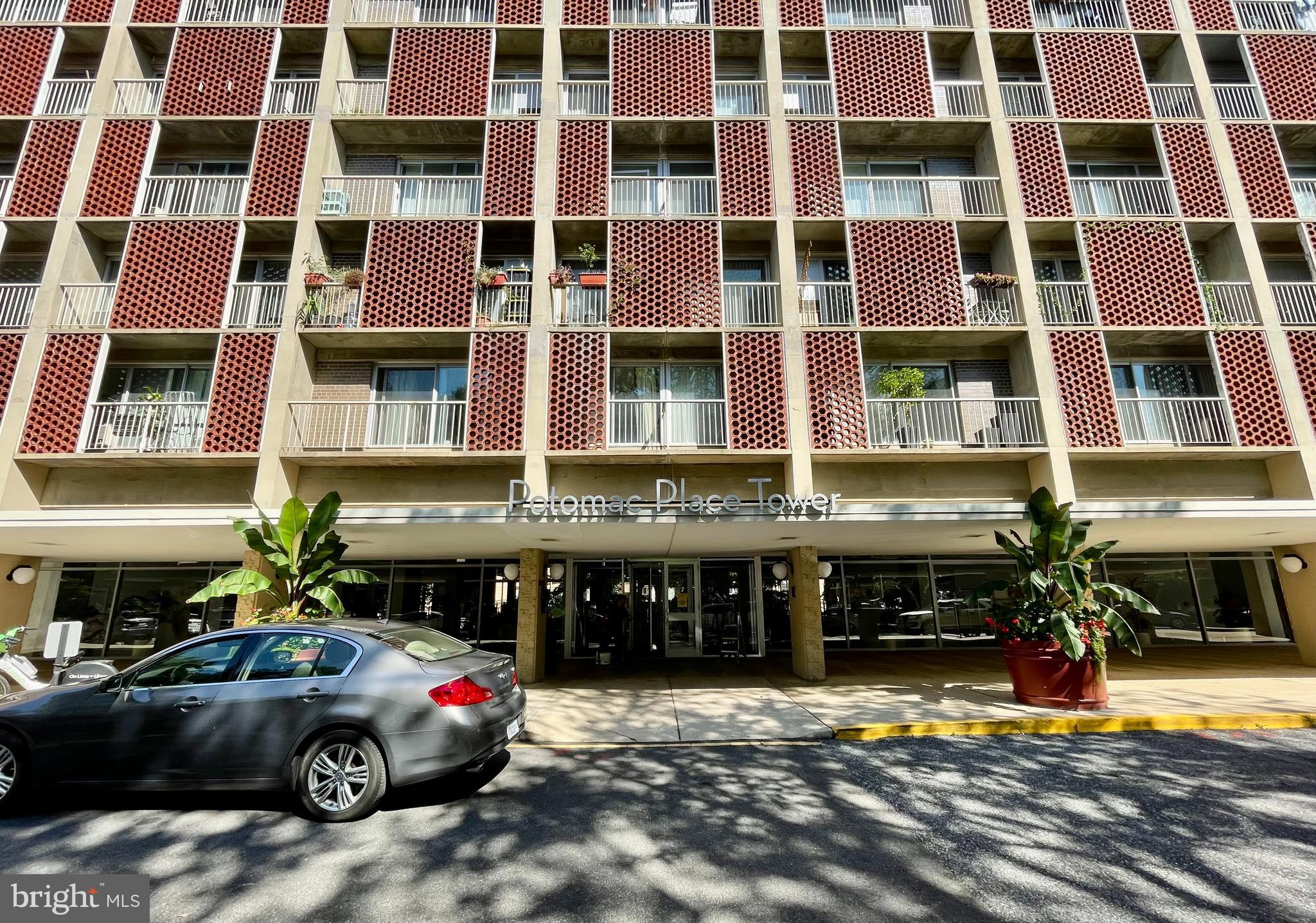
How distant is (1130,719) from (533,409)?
10.9 metres

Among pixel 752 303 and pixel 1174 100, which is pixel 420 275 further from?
pixel 1174 100

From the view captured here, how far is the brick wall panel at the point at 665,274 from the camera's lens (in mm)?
12898

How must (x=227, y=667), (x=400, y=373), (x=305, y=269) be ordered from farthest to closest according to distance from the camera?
(x=400, y=373), (x=305, y=269), (x=227, y=667)

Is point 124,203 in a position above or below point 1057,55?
below

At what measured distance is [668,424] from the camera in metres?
12.8

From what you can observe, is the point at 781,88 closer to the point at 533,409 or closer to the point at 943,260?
the point at 943,260

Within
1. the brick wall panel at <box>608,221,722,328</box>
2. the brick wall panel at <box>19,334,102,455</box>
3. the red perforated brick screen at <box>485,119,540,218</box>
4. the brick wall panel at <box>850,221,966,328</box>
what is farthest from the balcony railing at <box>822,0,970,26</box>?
the brick wall panel at <box>19,334,102,455</box>

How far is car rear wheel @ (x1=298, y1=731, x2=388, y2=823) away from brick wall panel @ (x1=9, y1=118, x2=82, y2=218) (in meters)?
15.4

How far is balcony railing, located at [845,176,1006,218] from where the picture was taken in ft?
46.3

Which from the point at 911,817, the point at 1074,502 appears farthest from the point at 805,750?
the point at 1074,502

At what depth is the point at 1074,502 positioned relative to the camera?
10625 millimetres

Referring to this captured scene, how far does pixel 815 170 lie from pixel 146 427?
15660 mm

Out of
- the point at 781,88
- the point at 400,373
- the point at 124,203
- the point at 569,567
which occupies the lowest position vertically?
the point at 569,567

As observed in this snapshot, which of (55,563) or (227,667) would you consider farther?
(55,563)
